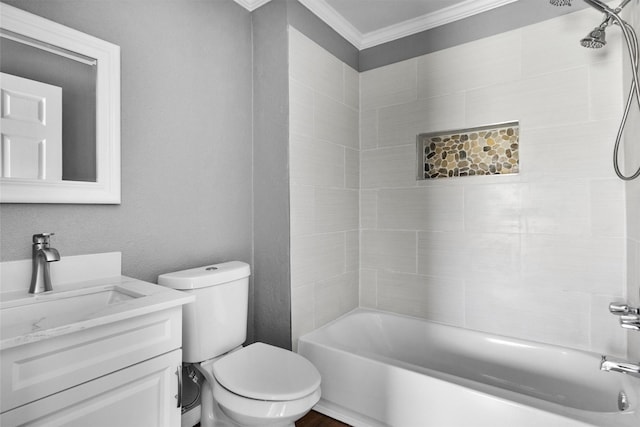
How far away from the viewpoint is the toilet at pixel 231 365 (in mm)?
1271

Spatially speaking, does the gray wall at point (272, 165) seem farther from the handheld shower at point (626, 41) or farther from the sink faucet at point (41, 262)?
the handheld shower at point (626, 41)

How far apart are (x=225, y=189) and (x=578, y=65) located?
6.80ft

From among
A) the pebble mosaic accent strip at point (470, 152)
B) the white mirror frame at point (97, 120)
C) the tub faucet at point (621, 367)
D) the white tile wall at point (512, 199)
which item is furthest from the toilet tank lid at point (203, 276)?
the tub faucet at point (621, 367)

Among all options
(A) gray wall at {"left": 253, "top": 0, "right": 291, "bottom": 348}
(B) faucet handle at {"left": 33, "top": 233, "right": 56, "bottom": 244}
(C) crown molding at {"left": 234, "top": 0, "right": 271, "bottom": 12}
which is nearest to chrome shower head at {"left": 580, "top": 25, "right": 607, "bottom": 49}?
(A) gray wall at {"left": 253, "top": 0, "right": 291, "bottom": 348}

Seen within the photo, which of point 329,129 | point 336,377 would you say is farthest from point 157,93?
point 336,377

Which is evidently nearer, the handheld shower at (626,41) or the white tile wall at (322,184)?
the handheld shower at (626,41)

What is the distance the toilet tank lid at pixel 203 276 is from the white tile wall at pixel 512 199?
46.5 inches

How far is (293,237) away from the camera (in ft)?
6.41

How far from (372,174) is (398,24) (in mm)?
1061

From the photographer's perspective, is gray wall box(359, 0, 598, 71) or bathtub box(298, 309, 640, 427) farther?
gray wall box(359, 0, 598, 71)

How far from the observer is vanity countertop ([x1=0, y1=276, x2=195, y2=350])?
2.87ft

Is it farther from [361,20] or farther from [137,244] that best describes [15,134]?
[361,20]

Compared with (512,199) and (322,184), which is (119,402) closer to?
(322,184)

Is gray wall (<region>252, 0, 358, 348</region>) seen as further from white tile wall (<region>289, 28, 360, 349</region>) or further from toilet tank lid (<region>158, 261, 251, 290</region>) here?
toilet tank lid (<region>158, 261, 251, 290</region>)
